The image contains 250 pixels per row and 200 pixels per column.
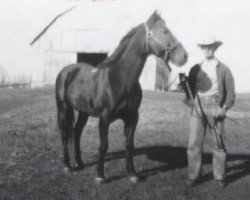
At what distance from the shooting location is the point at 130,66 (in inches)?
292

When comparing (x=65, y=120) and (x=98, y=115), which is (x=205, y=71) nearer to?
(x=98, y=115)

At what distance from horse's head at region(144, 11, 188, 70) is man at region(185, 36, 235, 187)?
0.40 metres

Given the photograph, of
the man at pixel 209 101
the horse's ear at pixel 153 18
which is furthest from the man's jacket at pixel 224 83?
the horse's ear at pixel 153 18

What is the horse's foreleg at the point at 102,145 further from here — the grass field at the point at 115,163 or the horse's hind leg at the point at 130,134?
the horse's hind leg at the point at 130,134

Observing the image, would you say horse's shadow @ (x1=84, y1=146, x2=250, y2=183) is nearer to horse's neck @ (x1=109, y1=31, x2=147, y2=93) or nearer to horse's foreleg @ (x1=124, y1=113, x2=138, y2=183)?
horse's foreleg @ (x1=124, y1=113, x2=138, y2=183)

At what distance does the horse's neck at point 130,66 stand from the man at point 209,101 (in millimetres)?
858

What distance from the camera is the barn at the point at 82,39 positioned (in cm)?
2897

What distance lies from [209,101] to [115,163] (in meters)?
2.70

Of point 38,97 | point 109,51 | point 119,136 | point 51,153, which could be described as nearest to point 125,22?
point 109,51

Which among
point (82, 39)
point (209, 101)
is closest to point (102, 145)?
point (209, 101)

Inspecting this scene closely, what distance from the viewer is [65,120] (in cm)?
909

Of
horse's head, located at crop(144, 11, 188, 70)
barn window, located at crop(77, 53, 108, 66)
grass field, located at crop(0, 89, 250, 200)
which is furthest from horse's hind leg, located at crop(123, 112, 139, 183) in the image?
barn window, located at crop(77, 53, 108, 66)

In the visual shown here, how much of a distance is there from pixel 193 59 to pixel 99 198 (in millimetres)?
31024

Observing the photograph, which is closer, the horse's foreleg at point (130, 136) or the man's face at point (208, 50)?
the man's face at point (208, 50)
